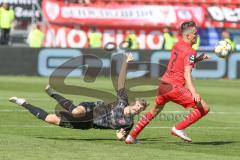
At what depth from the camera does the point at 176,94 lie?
14219 millimetres

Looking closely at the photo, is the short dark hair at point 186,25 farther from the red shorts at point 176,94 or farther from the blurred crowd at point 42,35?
the blurred crowd at point 42,35

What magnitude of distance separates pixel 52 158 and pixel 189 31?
3.79 metres

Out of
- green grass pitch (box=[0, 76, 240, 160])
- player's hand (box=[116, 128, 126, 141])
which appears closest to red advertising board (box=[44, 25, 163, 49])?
green grass pitch (box=[0, 76, 240, 160])

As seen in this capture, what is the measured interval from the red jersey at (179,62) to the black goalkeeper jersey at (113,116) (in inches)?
33.2

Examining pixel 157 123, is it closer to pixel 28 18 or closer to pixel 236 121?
pixel 236 121

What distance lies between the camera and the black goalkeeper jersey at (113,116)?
14.3 meters

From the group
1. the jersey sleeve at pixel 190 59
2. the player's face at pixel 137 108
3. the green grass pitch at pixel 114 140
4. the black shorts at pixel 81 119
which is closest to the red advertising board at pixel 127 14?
the green grass pitch at pixel 114 140

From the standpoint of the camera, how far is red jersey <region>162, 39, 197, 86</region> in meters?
14.1

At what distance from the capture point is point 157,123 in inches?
739

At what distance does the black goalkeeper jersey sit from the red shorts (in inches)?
26.1

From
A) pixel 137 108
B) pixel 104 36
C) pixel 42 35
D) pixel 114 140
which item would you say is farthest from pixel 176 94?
pixel 104 36

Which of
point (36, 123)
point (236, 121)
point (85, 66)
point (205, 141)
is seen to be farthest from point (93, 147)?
point (85, 66)

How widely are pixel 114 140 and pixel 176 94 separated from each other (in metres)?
1.49

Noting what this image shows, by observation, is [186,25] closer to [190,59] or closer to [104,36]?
[190,59]
